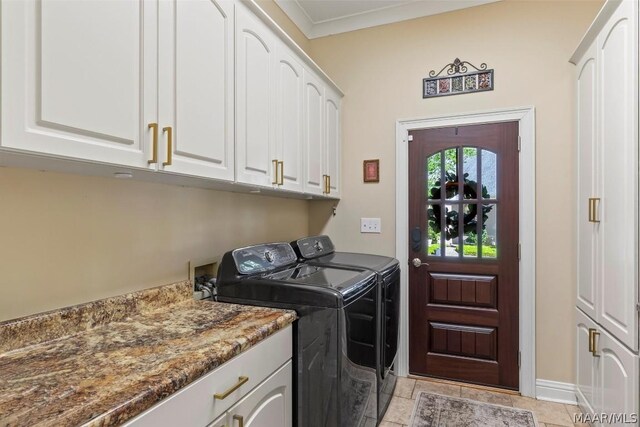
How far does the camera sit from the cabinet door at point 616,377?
151 cm

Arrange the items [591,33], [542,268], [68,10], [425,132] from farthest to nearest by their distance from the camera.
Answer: [425,132] → [542,268] → [591,33] → [68,10]

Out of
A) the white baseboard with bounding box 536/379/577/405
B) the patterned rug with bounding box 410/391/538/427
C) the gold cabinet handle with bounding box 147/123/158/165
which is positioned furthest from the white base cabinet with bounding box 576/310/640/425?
the gold cabinet handle with bounding box 147/123/158/165

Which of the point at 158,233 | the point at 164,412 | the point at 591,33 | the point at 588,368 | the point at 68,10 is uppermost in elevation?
the point at 591,33

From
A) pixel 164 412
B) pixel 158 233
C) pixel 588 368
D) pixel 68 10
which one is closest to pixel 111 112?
pixel 68 10

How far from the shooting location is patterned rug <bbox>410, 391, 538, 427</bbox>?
2.15 meters

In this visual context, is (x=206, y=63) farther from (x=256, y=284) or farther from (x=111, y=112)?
(x=256, y=284)

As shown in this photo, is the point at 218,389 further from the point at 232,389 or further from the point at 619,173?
the point at 619,173

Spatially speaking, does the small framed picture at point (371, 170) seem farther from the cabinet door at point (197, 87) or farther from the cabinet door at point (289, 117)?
the cabinet door at point (197, 87)

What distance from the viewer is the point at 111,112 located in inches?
40.4

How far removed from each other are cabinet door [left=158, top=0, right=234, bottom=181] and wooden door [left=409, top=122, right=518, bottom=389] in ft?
5.58

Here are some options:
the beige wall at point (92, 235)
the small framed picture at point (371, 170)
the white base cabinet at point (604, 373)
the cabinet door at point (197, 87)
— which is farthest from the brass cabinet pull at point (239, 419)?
the small framed picture at point (371, 170)

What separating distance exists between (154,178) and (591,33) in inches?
93.0

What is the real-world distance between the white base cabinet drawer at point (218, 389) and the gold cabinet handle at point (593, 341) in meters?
1.65

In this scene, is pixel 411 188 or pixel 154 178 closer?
pixel 154 178
